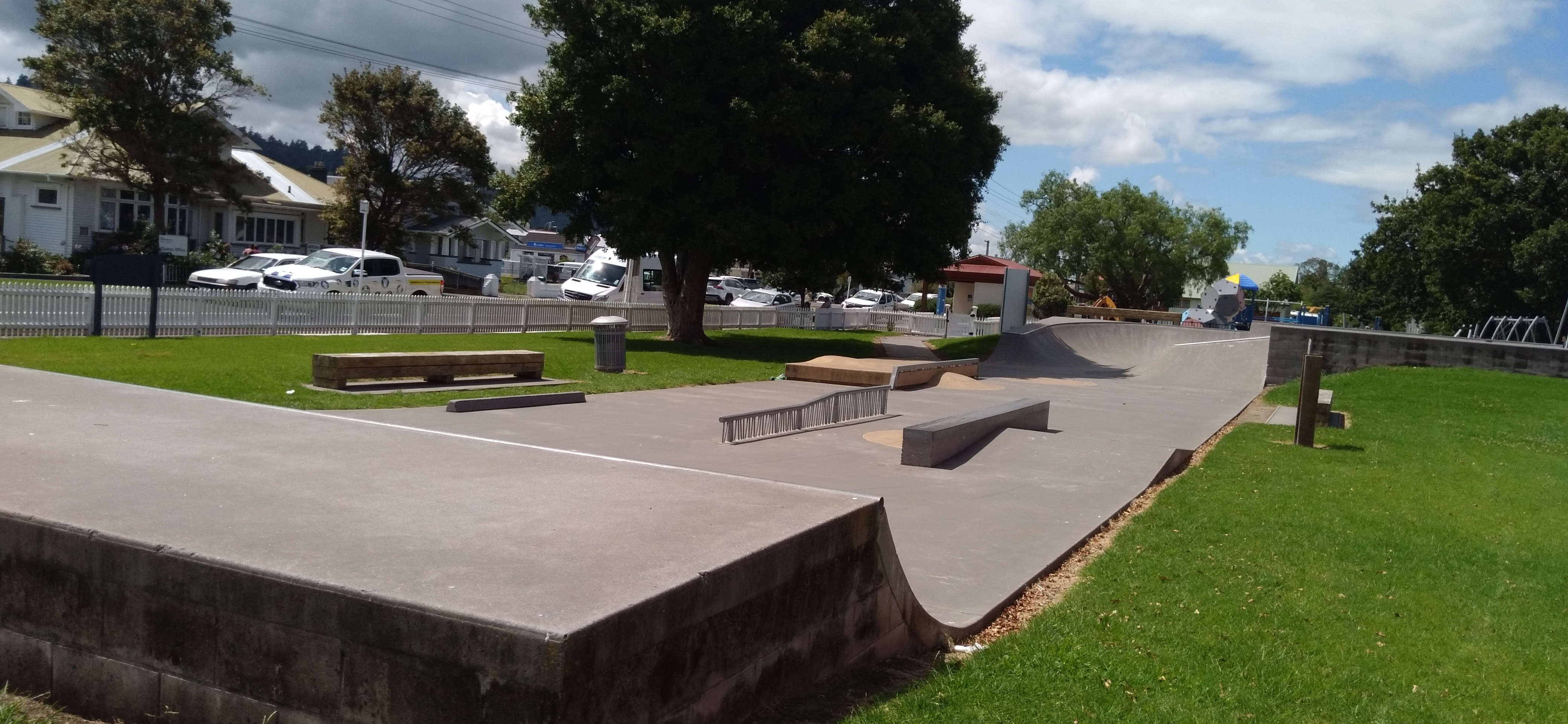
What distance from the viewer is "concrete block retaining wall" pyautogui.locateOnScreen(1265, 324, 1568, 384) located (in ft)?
84.2

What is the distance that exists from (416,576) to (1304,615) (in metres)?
5.38

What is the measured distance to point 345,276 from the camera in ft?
103

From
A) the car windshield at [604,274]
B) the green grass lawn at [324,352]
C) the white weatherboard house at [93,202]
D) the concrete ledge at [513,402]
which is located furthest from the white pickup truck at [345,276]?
the concrete ledge at [513,402]

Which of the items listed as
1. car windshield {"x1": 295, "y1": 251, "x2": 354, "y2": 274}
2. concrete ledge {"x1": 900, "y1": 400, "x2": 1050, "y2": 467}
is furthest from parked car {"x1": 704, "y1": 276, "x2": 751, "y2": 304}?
concrete ledge {"x1": 900, "y1": 400, "x2": 1050, "y2": 467}

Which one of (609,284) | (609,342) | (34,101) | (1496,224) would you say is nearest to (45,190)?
(34,101)

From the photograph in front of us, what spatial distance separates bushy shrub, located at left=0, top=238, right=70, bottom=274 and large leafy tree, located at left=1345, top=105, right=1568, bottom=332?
50839 millimetres

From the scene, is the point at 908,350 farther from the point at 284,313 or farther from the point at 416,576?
the point at 416,576

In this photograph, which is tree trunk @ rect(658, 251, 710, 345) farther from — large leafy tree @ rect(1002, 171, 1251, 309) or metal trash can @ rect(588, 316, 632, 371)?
large leafy tree @ rect(1002, 171, 1251, 309)

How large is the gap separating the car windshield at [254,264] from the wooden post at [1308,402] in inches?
1184

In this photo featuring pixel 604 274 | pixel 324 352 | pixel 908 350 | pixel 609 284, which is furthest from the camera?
pixel 604 274

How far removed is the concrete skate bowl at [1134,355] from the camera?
30.4 meters

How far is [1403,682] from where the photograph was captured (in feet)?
18.9

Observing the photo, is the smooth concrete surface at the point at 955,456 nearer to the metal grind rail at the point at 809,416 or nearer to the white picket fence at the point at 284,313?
the metal grind rail at the point at 809,416

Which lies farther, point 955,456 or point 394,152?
point 394,152
